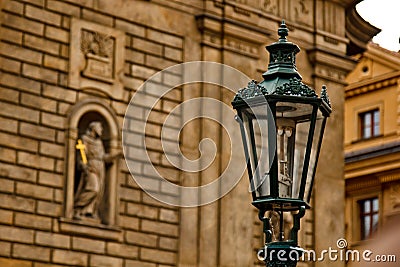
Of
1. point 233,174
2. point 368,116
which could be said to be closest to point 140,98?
point 233,174

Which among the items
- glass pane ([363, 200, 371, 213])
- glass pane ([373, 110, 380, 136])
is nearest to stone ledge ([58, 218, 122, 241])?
glass pane ([363, 200, 371, 213])

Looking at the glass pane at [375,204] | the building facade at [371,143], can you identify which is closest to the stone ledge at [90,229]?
the building facade at [371,143]

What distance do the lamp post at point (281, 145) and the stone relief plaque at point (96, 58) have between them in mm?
10213

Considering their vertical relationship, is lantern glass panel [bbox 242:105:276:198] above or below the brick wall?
below

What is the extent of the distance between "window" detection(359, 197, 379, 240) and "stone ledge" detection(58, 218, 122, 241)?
18.5 meters

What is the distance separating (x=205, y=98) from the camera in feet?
71.8

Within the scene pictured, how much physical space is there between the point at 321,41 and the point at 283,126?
15303 millimetres

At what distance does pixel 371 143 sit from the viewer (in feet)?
125

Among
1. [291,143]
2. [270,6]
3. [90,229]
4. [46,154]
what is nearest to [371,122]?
[270,6]

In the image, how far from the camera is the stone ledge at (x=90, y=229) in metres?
19.0

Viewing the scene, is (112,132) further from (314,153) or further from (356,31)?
(314,153)

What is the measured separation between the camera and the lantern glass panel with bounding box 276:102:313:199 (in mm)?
9273

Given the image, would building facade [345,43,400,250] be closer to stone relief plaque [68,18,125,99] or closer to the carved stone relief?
the carved stone relief

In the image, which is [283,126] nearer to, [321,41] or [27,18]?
[27,18]
